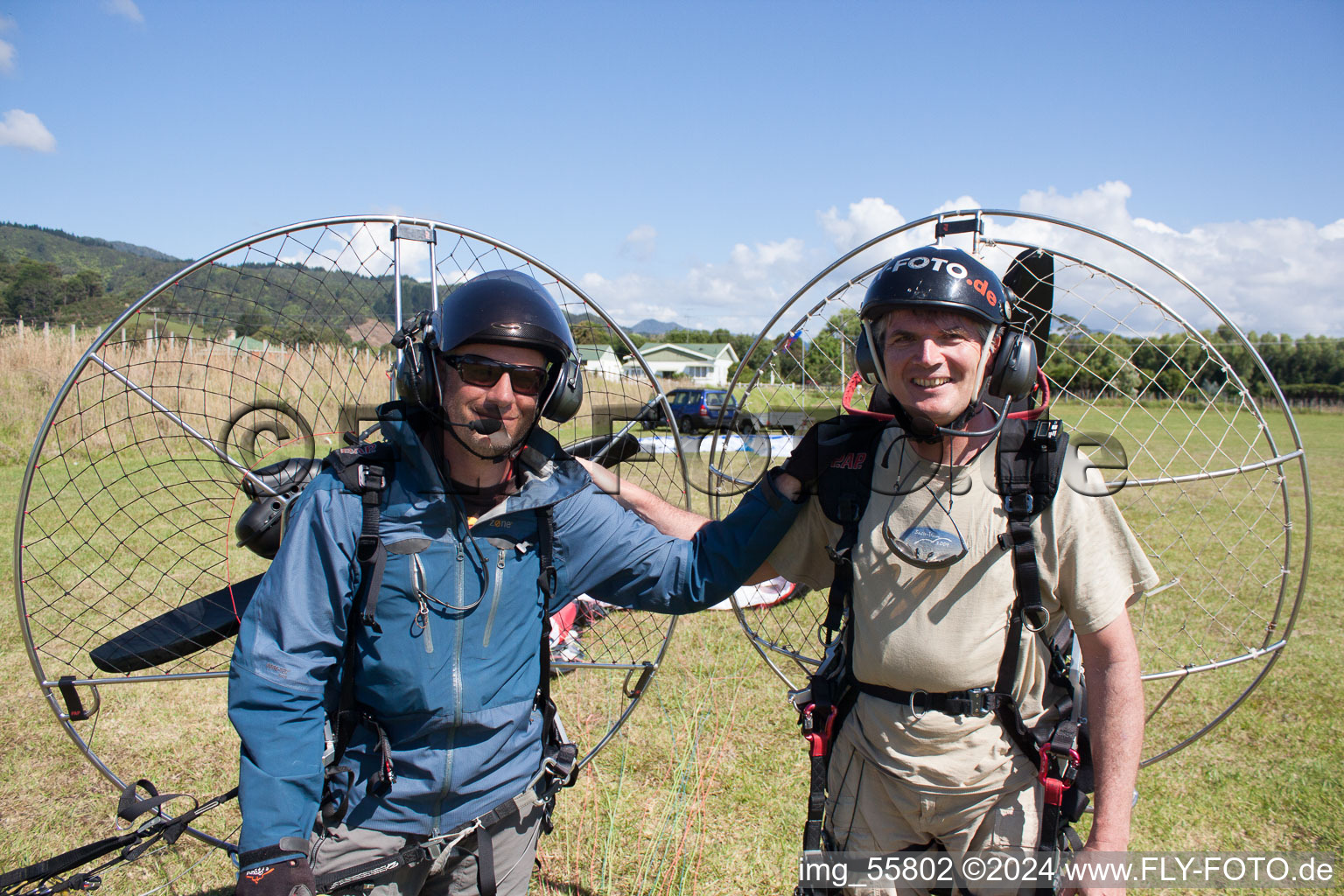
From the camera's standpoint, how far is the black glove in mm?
1793

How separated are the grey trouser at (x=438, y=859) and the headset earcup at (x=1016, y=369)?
190 centimetres

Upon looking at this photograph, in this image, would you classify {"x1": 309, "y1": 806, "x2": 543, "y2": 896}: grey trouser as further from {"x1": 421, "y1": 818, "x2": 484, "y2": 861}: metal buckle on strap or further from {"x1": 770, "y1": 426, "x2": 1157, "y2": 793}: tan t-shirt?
{"x1": 770, "y1": 426, "x2": 1157, "y2": 793}: tan t-shirt

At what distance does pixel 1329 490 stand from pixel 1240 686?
41.2 feet

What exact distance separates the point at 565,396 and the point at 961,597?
129 centimetres

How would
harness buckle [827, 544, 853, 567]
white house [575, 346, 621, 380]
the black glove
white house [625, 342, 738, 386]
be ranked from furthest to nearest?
white house [625, 342, 738, 386]
white house [575, 346, 621, 380]
harness buckle [827, 544, 853, 567]
the black glove

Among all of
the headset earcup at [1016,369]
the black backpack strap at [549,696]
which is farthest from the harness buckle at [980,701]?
the black backpack strap at [549,696]

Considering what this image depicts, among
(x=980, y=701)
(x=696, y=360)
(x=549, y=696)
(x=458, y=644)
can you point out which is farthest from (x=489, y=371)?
(x=696, y=360)

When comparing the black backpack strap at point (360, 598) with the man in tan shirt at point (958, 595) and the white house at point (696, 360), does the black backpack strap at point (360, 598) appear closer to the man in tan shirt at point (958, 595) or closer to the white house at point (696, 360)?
the man in tan shirt at point (958, 595)

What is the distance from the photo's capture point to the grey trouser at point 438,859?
2.10 metres

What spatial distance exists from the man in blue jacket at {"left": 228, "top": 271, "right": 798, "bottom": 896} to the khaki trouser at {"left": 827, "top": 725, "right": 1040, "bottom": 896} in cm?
73

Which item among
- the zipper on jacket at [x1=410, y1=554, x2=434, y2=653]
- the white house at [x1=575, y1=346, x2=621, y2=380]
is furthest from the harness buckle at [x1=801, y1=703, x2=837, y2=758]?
the white house at [x1=575, y1=346, x2=621, y2=380]

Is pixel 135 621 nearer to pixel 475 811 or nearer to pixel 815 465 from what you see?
pixel 475 811

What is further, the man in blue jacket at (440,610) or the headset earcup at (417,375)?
the headset earcup at (417,375)

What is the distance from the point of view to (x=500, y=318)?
6.93 ft
